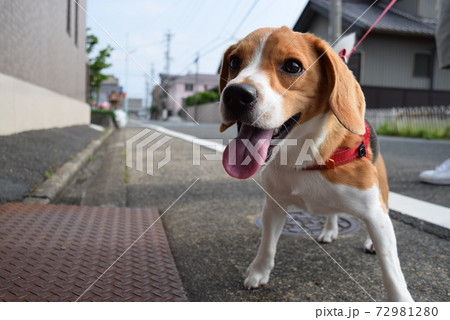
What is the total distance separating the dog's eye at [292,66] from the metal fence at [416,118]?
40.1 feet

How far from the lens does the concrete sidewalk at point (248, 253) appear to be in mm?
1767

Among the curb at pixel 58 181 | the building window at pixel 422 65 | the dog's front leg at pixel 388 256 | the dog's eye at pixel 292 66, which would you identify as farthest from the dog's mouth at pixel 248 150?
the building window at pixel 422 65

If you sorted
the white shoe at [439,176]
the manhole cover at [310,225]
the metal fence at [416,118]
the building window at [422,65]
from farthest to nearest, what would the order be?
1. the building window at [422,65]
2. the metal fence at [416,118]
3. the white shoe at [439,176]
4. the manhole cover at [310,225]

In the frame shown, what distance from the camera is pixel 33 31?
363 centimetres

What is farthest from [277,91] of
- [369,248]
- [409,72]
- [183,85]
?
[409,72]

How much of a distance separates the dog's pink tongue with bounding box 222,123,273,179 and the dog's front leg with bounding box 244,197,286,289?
58 cm

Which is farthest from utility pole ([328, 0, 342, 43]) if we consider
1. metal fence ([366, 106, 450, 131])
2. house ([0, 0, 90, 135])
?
metal fence ([366, 106, 450, 131])

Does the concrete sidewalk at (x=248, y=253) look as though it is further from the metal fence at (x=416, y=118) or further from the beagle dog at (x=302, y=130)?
the metal fence at (x=416, y=118)

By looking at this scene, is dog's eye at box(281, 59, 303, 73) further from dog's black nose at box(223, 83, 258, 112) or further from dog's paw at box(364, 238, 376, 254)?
dog's paw at box(364, 238, 376, 254)

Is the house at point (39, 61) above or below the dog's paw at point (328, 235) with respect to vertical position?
above

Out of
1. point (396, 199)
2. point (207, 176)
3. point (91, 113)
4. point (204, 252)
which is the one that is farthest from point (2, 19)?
point (91, 113)

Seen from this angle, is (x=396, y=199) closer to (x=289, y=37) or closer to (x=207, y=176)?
(x=207, y=176)

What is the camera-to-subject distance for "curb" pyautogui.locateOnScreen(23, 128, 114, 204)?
3.10m

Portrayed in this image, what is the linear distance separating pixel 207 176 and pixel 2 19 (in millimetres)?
2772
